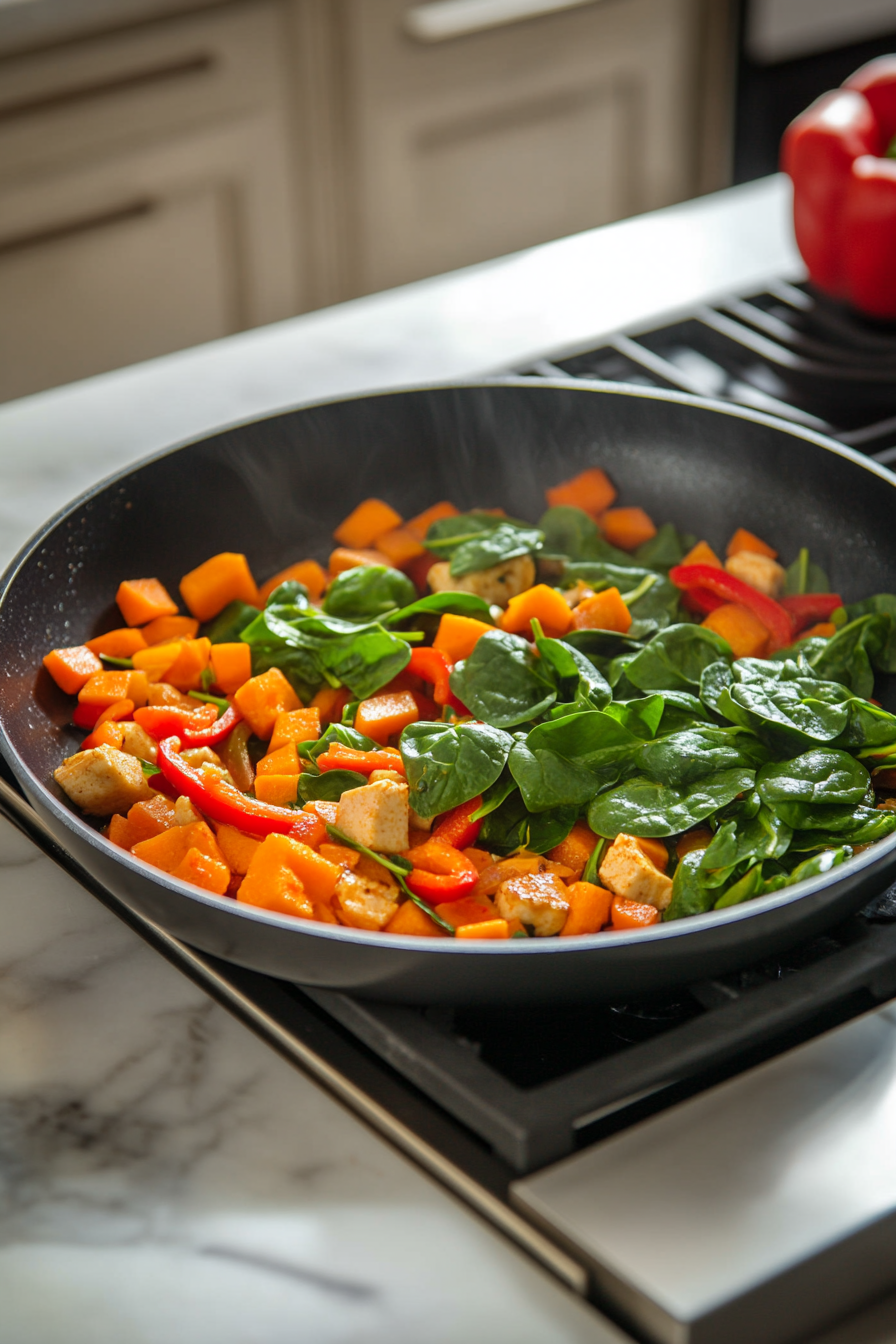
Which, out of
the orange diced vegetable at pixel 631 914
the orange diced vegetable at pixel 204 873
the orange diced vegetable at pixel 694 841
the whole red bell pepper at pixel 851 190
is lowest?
the orange diced vegetable at pixel 694 841

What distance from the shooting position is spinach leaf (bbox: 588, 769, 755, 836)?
1027 mm

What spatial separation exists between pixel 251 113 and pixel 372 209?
1.26 ft

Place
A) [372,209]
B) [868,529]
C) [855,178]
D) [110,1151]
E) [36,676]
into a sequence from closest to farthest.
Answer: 1. [110,1151]
2. [36,676]
3. [868,529]
4. [855,178]
5. [372,209]

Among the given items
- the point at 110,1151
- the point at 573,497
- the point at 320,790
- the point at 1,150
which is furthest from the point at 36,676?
→ the point at 1,150

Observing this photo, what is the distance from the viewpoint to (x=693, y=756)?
41.9 inches

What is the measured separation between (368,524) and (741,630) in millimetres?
402

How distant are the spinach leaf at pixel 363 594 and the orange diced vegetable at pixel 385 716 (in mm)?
145

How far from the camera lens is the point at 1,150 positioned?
278 cm

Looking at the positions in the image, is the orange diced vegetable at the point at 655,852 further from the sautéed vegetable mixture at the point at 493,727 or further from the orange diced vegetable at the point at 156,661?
the orange diced vegetable at the point at 156,661

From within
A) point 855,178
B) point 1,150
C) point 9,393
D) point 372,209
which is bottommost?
point 9,393

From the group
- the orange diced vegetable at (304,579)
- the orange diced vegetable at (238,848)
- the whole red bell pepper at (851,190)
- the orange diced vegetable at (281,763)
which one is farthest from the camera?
the whole red bell pepper at (851,190)

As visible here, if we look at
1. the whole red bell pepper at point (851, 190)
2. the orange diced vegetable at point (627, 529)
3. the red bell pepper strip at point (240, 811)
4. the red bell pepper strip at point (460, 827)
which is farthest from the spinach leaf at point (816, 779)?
the whole red bell pepper at point (851, 190)

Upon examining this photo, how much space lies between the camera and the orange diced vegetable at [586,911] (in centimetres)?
99

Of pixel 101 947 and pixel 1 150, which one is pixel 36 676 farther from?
pixel 1 150
